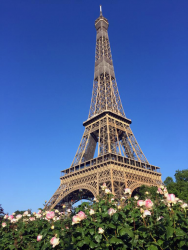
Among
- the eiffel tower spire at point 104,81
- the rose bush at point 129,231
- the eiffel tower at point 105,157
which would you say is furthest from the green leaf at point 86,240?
the eiffel tower spire at point 104,81

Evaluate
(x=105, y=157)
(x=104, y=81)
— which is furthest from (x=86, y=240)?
(x=104, y=81)

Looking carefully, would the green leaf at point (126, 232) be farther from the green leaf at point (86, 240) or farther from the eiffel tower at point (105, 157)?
the eiffel tower at point (105, 157)

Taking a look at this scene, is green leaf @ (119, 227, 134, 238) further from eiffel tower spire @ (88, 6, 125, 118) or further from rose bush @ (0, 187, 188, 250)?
eiffel tower spire @ (88, 6, 125, 118)

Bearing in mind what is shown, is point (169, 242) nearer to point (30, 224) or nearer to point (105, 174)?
point (30, 224)

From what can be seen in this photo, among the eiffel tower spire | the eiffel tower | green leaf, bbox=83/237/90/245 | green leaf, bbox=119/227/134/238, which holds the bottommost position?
green leaf, bbox=83/237/90/245

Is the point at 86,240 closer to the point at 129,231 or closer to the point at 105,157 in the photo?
the point at 129,231

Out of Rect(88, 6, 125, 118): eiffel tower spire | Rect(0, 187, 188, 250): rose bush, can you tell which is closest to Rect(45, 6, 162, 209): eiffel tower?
Rect(88, 6, 125, 118): eiffel tower spire

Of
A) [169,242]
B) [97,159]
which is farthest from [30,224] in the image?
[97,159]
